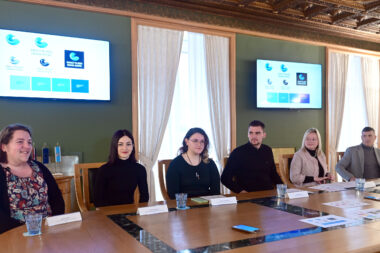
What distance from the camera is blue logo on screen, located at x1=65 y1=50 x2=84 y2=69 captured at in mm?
3411

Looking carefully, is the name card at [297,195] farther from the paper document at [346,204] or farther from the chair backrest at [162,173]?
the chair backrest at [162,173]

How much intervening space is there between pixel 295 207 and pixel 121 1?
2.99 meters

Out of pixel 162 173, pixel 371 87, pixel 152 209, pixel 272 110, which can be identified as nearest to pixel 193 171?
pixel 162 173

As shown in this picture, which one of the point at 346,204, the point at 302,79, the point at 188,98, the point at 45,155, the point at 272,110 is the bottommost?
the point at 346,204

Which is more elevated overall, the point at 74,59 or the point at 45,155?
the point at 74,59

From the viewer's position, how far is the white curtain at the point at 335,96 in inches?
206

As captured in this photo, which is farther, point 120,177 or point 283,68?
point 283,68

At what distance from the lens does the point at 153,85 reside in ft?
12.9

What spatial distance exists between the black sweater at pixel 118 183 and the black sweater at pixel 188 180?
22 centimetres

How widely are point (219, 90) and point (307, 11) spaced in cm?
169

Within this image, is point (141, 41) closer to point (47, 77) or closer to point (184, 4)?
point (184, 4)

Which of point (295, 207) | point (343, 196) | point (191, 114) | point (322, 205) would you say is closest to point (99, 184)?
point (295, 207)

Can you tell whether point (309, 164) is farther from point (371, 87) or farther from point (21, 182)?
point (371, 87)

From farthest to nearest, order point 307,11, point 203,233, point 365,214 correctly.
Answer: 1. point 307,11
2. point 365,214
3. point 203,233
